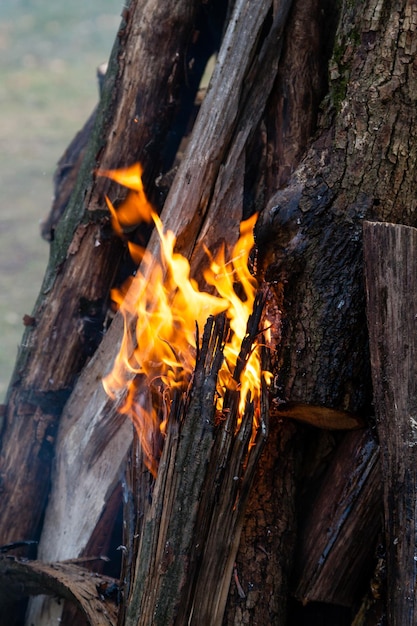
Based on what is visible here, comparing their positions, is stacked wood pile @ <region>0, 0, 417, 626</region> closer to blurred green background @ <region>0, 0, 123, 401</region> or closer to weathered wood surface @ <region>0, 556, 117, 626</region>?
weathered wood surface @ <region>0, 556, 117, 626</region>

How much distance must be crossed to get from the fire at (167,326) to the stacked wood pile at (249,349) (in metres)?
0.07

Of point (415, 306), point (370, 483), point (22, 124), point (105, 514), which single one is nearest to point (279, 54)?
point (415, 306)

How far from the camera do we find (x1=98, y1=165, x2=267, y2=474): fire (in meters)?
2.22

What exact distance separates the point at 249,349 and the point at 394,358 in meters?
0.45

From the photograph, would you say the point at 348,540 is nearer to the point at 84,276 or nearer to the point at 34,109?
the point at 84,276

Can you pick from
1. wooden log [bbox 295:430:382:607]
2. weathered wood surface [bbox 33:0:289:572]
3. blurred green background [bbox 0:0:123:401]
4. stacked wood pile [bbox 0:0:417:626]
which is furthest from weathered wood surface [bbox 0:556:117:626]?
blurred green background [bbox 0:0:123:401]

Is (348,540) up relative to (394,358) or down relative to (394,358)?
down

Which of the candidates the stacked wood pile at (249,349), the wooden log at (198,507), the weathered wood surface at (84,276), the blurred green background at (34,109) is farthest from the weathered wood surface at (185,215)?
the blurred green background at (34,109)

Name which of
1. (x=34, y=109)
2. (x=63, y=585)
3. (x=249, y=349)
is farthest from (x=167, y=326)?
(x=34, y=109)

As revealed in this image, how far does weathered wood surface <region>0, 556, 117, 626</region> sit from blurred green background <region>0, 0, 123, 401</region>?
3292mm

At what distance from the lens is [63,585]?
7.90 feet

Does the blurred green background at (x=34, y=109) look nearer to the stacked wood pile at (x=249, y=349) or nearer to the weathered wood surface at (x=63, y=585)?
the stacked wood pile at (x=249, y=349)

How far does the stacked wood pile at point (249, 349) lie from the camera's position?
211 cm

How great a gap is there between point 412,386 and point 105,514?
54.1 inches
